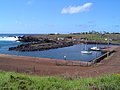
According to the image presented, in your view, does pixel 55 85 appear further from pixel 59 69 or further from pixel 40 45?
pixel 40 45

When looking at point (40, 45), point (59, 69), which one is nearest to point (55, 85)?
point (59, 69)

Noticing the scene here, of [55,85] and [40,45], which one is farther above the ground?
[55,85]

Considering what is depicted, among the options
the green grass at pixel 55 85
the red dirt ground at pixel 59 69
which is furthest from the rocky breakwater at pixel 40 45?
the green grass at pixel 55 85

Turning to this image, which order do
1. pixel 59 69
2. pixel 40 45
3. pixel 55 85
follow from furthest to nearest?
pixel 40 45, pixel 59 69, pixel 55 85

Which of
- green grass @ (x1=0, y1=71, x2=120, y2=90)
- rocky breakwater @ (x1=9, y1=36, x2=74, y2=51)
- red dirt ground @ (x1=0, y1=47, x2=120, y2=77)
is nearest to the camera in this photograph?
green grass @ (x1=0, y1=71, x2=120, y2=90)

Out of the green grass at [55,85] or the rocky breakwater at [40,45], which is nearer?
the green grass at [55,85]

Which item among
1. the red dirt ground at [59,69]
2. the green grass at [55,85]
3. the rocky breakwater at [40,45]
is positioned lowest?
the rocky breakwater at [40,45]

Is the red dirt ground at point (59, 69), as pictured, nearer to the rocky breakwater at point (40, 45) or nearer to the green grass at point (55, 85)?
the green grass at point (55, 85)

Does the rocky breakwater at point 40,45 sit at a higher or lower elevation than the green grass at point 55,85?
lower

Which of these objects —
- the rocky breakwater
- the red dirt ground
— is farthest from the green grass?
the rocky breakwater

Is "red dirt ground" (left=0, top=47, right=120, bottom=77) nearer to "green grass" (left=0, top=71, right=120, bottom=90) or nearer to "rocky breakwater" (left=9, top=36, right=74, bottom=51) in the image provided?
"green grass" (left=0, top=71, right=120, bottom=90)

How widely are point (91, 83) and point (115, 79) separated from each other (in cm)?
112

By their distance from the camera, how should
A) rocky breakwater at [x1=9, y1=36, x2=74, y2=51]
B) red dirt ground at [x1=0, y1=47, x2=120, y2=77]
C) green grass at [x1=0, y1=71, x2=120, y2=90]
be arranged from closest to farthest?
1. green grass at [x1=0, y1=71, x2=120, y2=90]
2. red dirt ground at [x1=0, y1=47, x2=120, y2=77]
3. rocky breakwater at [x1=9, y1=36, x2=74, y2=51]

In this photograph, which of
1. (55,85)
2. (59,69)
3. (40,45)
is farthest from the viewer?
(40,45)
